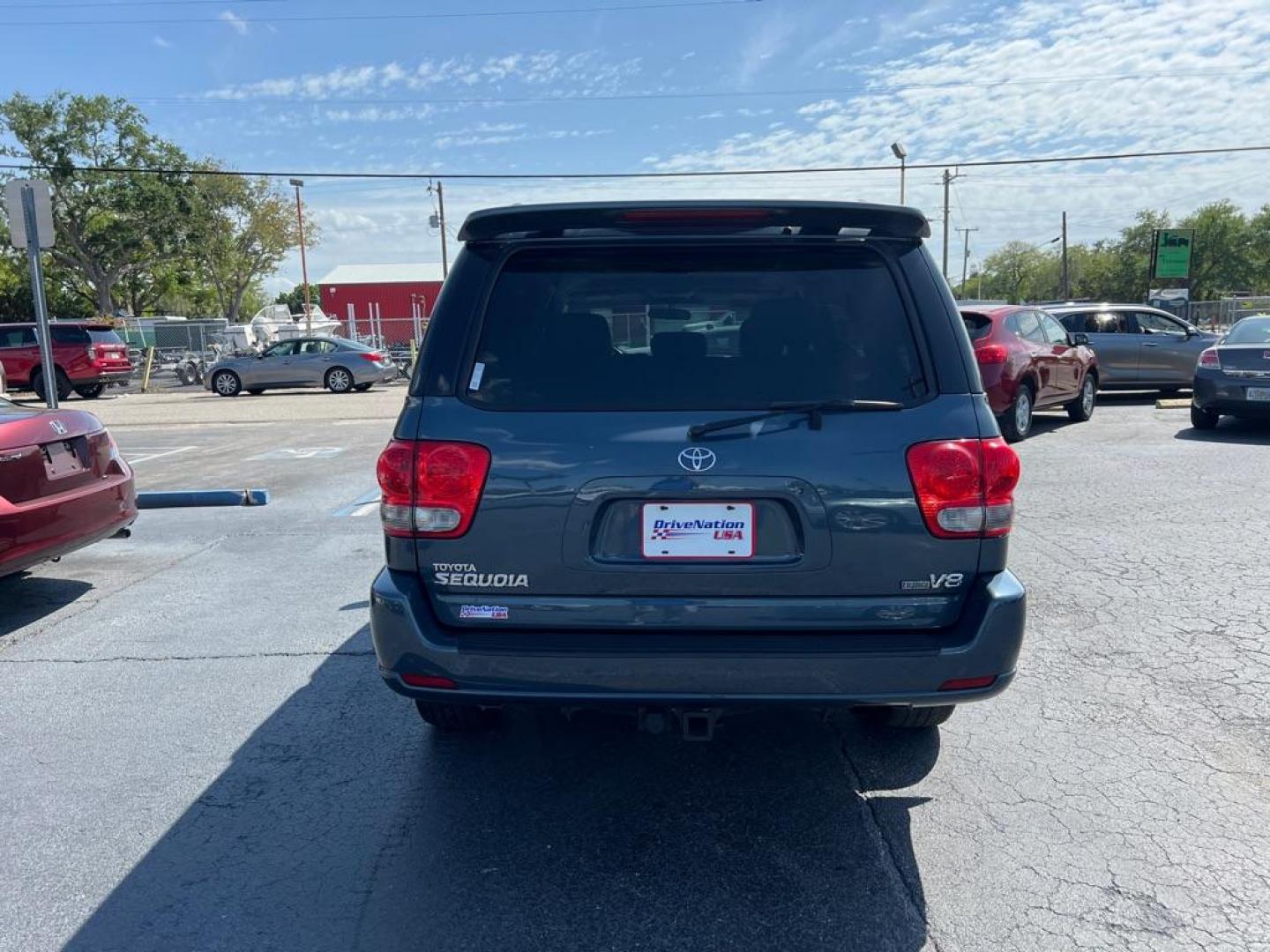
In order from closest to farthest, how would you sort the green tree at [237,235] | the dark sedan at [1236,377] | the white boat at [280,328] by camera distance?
1. the dark sedan at [1236,377]
2. the white boat at [280,328]
3. the green tree at [237,235]

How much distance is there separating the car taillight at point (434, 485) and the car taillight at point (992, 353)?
931 centimetres

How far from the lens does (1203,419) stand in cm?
1180

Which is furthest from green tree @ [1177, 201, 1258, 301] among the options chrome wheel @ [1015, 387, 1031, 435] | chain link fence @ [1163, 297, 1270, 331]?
chrome wheel @ [1015, 387, 1031, 435]

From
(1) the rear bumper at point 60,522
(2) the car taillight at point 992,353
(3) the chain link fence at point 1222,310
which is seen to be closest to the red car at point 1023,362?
(2) the car taillight at point 992,353

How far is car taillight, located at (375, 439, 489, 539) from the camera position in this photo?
9.16ft

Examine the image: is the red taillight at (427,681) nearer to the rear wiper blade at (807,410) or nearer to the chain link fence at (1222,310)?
the rear wiper blade at (807,410)

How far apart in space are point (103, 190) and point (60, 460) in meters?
49.5

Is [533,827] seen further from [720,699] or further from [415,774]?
[720,699]

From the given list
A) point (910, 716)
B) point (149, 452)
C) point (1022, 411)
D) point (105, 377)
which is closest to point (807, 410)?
point (910, 716)

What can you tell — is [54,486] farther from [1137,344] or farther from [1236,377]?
[1137,344]

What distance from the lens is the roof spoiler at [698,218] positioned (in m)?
2.87

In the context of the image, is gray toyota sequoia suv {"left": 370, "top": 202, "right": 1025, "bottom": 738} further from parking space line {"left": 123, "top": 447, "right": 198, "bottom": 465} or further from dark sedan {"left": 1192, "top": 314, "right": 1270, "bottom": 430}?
parking space line {"left": 123, "top": 447, "right": 198, "bottom": 465}

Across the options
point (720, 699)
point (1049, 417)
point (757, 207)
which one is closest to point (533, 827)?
point (720, 699)

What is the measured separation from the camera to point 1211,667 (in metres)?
4.47
